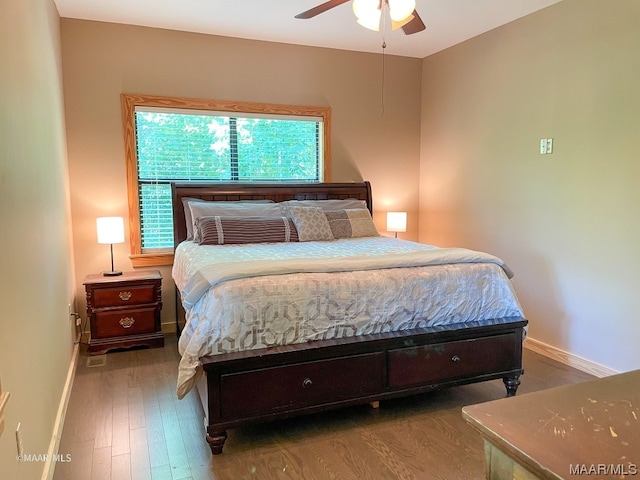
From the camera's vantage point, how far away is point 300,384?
2.33m

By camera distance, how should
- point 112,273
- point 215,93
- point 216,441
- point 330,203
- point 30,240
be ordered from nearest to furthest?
point 30,240 < point 216,441 < point 112,273 < point 215,93 < point 330,203

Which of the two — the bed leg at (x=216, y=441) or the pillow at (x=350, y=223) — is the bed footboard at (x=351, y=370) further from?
the pillow at (x=350, y=223)

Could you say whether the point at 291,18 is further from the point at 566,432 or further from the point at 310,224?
the point at 566,432

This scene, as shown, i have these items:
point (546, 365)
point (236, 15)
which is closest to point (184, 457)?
point (546, 365)

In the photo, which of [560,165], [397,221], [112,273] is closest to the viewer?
[560,165]

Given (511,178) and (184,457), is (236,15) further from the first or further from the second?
(184,457)

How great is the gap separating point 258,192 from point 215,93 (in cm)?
96

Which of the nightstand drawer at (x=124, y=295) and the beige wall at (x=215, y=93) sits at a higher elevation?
the beige wall at (x=215, y=93)

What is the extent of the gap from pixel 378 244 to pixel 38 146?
2.26 metres

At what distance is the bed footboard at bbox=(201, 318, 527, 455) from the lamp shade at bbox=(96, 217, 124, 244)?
5.97 feet

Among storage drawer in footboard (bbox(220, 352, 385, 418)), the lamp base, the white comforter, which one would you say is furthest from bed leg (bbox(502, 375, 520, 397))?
the lamp base

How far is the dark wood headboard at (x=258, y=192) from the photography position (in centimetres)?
397

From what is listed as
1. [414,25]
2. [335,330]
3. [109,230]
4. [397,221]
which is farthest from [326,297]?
[397,221]

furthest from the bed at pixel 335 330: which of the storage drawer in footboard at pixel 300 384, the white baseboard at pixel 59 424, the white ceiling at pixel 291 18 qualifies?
the white ceiling at pixel 291 18
